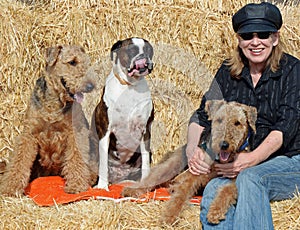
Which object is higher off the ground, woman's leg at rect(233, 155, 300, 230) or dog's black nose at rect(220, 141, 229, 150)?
dog's black nose at rect(220, 141, 229, 150)

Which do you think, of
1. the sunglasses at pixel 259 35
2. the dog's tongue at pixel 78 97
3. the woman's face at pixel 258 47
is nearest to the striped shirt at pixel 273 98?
the woman's face at pixel 258 47

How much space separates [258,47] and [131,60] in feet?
3.27

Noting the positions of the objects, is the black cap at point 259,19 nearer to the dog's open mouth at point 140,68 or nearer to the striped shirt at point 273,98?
the striped shirt at point 273,98

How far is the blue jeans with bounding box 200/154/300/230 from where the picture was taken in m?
3.05

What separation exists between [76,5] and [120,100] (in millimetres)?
1157

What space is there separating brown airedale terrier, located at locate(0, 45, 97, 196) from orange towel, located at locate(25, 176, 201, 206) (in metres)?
0.08

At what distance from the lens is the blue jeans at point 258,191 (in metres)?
3.05

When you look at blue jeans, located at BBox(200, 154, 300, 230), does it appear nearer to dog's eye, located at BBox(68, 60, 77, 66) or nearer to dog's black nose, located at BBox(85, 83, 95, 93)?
dog's black nose, located at BBox(85, 83, 95, 93)

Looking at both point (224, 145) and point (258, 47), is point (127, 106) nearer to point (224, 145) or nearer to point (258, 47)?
point (224, 145)

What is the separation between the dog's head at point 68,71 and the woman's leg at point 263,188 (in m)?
1.43

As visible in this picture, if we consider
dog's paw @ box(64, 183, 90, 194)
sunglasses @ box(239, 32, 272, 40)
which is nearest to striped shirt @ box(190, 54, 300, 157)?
sunglasses @ box(239, 32, 272, 40)

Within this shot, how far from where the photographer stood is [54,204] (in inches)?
138

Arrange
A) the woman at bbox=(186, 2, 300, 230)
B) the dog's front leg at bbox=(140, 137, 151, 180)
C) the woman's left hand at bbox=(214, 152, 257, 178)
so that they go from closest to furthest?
1. the woman at bbox=(186, 2, 300, 230)
2. the woman's left hand at bbox=(214, 152, 257, 178)
3. the dog's front leg at bbox=(140, 137, 151, 180)

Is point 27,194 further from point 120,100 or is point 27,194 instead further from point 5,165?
point 120,100
